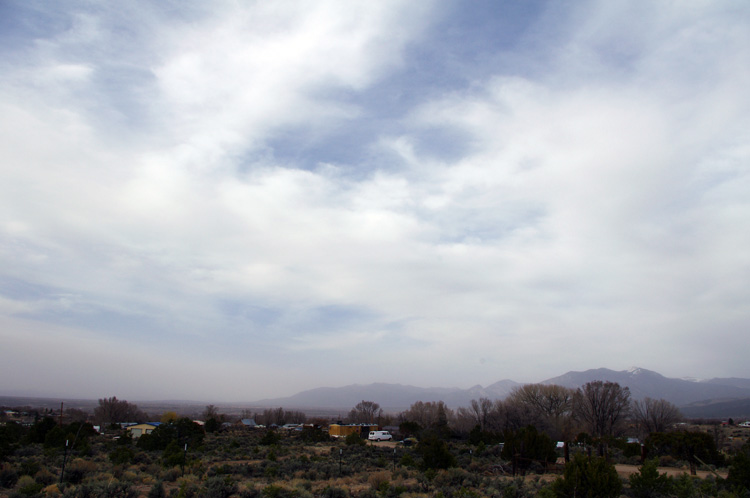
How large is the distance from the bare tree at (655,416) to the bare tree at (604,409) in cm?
302

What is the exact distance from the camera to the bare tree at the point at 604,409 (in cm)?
5450

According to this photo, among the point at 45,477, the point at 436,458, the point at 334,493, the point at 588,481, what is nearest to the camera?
the point at 588,481

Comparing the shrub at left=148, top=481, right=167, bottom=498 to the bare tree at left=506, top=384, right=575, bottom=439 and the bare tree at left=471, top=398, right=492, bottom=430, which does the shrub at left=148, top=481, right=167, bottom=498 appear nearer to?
the bare tree at left=506, top=384, right=575, bottom=439

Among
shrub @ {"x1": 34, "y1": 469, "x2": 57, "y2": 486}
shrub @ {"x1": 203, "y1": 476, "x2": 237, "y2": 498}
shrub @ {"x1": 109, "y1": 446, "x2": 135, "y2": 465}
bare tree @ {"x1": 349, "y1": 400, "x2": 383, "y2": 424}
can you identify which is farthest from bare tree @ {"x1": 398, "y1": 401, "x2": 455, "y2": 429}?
shrub @ {"x1": 34, "y1": 469, "x2": 57, "y2": 486}

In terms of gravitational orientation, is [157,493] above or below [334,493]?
above

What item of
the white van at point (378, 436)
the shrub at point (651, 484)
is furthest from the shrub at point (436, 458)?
the white van at point (378, 436)

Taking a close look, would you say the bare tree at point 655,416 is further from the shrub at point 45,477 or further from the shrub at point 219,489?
the shrub at point 45,477

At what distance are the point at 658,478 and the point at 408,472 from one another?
11.4 m

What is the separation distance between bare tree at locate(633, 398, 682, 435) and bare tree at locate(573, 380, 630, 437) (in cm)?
302

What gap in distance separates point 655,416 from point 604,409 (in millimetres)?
6298

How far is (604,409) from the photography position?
54.8 meters

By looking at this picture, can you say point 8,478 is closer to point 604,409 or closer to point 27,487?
point 27,487

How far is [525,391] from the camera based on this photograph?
205ft

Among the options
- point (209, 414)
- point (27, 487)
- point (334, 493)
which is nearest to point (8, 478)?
point (27, 487)
